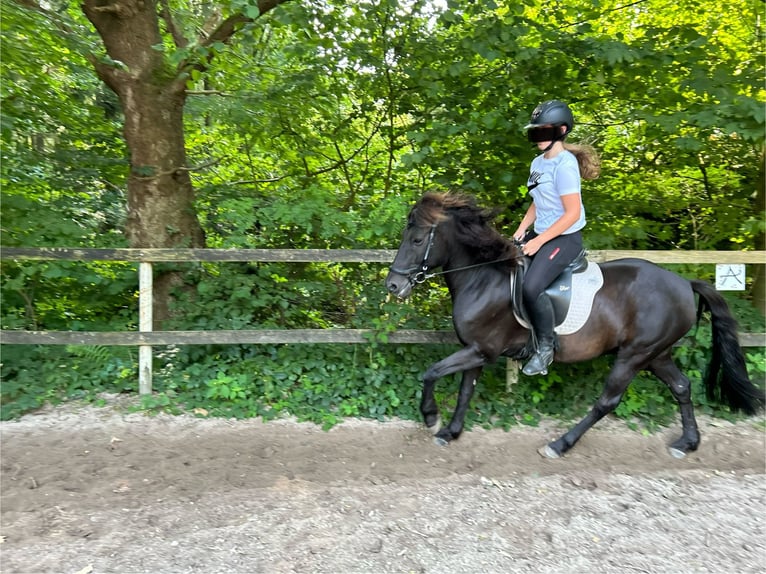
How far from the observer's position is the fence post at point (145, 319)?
4656 mm

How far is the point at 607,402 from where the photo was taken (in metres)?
4.08

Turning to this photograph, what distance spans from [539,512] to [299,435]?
6.76 feet

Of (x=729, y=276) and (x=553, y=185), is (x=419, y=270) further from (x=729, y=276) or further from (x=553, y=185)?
(x=729, y=276)

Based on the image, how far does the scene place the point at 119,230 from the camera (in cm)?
566

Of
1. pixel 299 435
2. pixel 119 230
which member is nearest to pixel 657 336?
pixel 299 435

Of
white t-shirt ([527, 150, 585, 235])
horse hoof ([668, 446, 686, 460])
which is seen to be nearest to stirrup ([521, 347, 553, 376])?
white t-shirt ([527, 150, 585, 235])

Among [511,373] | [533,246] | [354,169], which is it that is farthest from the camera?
[354,169]

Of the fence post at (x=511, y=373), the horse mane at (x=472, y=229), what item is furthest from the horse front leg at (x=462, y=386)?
the horse mane at (x=472, y=229)

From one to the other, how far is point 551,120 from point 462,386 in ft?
7.53

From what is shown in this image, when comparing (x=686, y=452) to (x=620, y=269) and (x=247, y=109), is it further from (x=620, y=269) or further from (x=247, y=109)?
(x=247, y=109)

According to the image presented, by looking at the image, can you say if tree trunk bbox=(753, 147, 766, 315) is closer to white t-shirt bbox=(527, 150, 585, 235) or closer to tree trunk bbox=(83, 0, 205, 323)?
white t-shirt bbox=(527, 150, 585, 235)

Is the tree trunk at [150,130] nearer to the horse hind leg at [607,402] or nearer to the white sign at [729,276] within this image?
the horse hind leg at [607,402]

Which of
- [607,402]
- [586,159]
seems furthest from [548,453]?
[586,159]

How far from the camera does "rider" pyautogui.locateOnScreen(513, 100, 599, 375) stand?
3.59 meters
